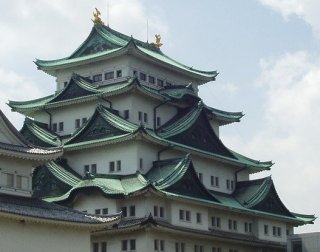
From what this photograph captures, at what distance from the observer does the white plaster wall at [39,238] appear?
39.1 meters

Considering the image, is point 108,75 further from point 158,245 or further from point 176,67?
point 158,245

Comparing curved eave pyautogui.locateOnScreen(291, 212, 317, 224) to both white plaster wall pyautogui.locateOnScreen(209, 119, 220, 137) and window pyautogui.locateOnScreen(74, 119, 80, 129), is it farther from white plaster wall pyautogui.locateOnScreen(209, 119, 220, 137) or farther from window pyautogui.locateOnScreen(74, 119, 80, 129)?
window pyautogui.locateOnScreen(74, 119, 80, 129)

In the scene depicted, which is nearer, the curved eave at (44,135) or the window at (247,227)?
the curved eave at (44,135)

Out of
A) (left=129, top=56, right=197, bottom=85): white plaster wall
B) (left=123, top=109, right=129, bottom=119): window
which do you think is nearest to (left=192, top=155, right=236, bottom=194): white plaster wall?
(left=123, top=109, right=129, bottom=119): window

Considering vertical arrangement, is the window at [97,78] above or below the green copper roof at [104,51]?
below

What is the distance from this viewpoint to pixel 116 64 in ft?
228

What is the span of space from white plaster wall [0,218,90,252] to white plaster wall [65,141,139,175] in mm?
18321

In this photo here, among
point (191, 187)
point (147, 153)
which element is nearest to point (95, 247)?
point (147, 153)

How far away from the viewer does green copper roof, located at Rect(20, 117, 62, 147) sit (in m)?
65.9

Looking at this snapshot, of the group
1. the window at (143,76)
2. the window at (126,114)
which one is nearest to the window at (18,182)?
the window at (126,114)

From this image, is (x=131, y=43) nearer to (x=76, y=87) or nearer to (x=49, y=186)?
(x=76, y=87)

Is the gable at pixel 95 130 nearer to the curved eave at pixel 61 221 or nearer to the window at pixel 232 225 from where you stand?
the window at pixel 232 225

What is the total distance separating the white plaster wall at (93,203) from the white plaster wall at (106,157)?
149 inches

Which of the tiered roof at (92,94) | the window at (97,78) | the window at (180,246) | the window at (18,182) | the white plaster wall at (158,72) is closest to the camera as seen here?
the window at (18,182)
